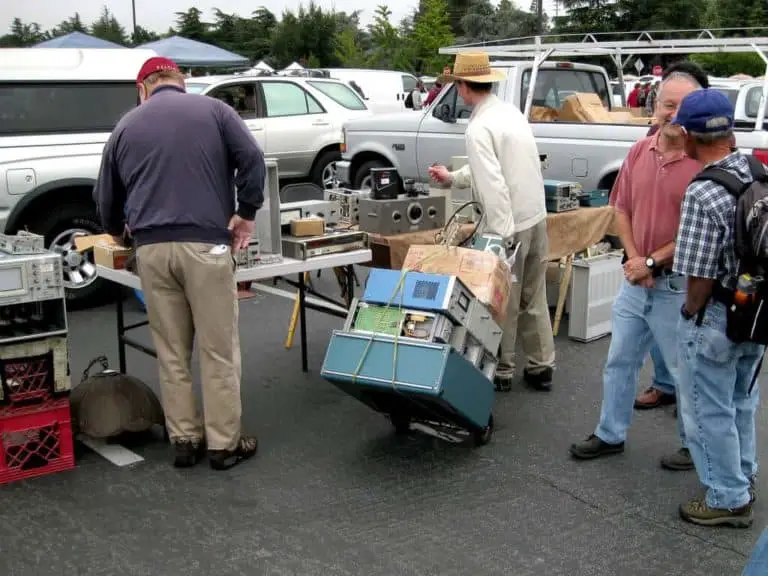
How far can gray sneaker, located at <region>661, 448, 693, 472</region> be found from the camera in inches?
178

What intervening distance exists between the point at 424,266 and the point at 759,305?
5.80 ft

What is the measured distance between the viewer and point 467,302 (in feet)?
15.0

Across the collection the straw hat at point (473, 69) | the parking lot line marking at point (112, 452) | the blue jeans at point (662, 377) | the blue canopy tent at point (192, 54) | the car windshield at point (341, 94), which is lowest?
the parking lot line marking at point (112, 452)

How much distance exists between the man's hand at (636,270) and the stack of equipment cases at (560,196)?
8.52 feet

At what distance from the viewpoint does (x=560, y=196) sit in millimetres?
6867

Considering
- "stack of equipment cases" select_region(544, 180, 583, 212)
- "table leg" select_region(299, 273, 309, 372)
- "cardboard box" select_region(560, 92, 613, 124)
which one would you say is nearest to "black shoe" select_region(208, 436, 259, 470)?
"table leg" select_region(299, 273, 309, 372)

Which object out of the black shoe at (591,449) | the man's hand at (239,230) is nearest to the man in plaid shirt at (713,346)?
the black shoe at (591,449)

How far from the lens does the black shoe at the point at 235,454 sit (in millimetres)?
4594

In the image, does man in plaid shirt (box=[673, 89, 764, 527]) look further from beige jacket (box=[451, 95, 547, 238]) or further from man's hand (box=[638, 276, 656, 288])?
beige jacket (box=[451, 95, 547, 238])

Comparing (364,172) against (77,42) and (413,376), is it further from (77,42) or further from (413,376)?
(77,42)

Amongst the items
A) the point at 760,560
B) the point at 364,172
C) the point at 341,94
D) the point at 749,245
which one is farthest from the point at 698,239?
the point at 341,94

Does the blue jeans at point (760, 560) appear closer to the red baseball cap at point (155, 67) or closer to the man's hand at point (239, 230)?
the man's hand at point (239, 230)

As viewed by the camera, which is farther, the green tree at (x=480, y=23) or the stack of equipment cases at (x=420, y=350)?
the green tree at (x=480, y=23)

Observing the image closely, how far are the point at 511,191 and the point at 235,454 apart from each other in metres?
2.22
